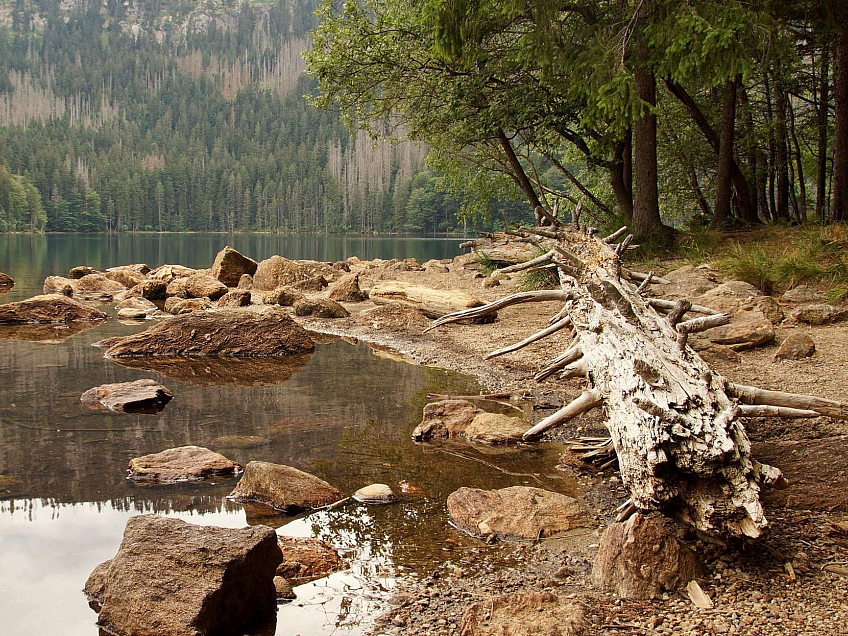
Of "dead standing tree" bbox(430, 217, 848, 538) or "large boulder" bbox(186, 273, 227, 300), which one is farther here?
"large boulder" bbox(186, 273, 227, 300)

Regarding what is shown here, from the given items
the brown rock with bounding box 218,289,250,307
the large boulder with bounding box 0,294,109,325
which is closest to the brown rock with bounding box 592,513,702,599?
the large boulder with bounding box 0,294,109,325

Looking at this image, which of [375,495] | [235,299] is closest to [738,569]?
[375,495]

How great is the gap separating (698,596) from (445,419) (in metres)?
3.42

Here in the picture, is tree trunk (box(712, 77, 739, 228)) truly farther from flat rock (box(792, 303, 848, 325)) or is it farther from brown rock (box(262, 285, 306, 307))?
brown rock (box(262, 285, 306, 307))

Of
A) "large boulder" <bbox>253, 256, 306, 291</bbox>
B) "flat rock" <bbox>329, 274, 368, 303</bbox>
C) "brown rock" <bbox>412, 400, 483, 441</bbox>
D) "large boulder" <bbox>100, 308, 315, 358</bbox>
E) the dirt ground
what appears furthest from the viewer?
"large boulder" <bbox>253, 256, 306, 291</bbox>

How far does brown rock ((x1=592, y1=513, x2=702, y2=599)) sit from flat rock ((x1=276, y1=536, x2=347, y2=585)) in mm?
1422

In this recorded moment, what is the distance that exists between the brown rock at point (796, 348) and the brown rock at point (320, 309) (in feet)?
28.5

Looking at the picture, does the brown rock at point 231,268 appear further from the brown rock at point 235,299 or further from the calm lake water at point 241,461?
the calm lake water at point 241,461

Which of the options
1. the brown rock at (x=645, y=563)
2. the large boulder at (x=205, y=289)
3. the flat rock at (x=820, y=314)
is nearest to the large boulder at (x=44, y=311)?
the large boulder at (x=205, y=289)

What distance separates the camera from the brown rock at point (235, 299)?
16016 mm

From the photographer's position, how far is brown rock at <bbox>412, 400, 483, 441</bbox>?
20.5 feet

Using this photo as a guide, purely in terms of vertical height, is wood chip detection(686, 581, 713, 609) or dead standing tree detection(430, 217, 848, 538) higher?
dead standing tree detection(430, 217, 848, 538)

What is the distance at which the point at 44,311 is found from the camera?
1391 centimetres

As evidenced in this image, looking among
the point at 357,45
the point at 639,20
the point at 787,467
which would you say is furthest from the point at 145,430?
the point at 357,45
